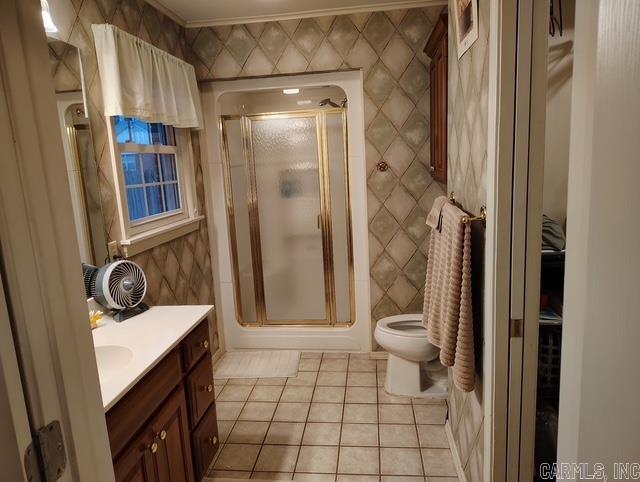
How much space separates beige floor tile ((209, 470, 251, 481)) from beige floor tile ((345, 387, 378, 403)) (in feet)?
2.84

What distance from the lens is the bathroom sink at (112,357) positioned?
1.72 metres

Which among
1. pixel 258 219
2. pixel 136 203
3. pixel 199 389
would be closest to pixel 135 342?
pixel 199 389

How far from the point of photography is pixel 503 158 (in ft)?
4.31

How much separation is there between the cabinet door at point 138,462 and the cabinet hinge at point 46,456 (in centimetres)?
82

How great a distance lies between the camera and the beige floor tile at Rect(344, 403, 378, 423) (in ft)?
8.52

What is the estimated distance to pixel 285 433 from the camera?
2502 millimetres

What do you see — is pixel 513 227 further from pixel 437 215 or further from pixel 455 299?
pixel 437 215

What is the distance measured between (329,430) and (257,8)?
2.69 metres

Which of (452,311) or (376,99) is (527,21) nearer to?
(452,311)

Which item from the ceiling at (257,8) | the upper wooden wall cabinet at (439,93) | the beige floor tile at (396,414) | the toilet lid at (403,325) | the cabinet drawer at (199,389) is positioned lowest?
the beige floor tile at (396,414)

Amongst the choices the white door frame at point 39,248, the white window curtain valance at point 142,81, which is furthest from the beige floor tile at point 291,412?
the white door frame at point 39,248

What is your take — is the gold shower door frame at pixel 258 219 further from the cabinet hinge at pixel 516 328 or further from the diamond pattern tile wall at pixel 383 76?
the cabinet hinge at pixel 516 328

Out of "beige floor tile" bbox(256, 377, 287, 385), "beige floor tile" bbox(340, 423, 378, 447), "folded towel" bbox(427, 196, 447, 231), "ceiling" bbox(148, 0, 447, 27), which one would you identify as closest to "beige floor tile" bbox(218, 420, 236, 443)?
"beige floor tile" bbox(256, 377, 287, 385)

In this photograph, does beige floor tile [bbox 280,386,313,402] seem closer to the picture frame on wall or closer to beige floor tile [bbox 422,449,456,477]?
beige floor tile [bbox 422,449,456,477]
